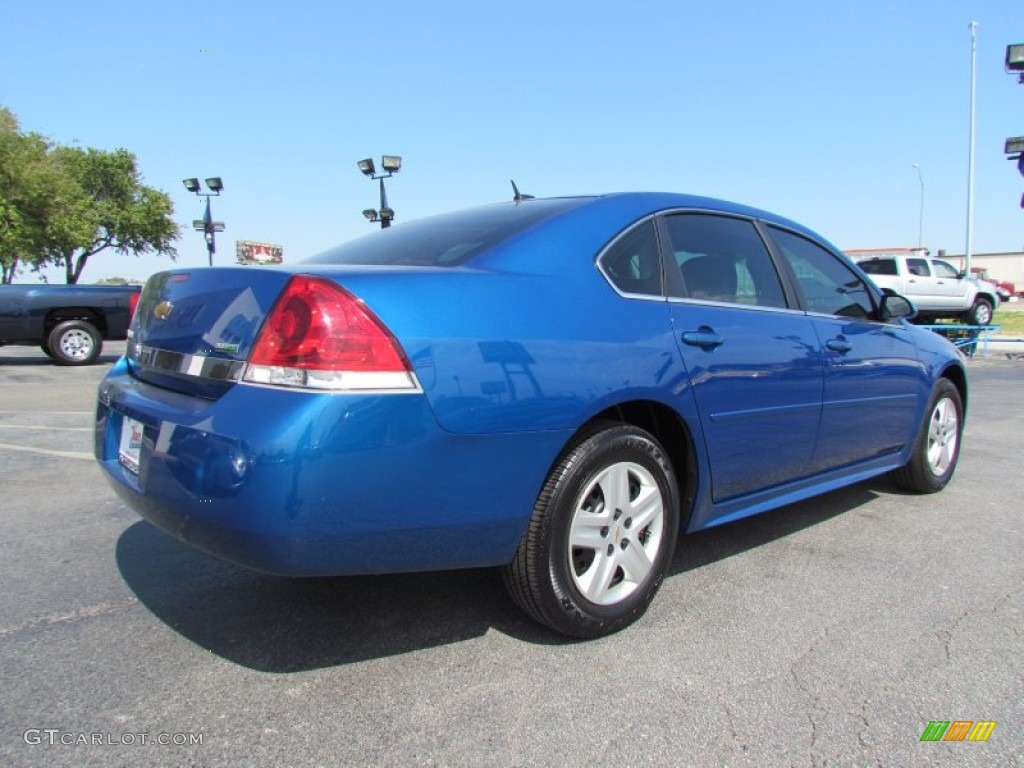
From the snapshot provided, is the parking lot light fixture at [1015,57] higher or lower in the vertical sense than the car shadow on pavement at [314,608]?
higher

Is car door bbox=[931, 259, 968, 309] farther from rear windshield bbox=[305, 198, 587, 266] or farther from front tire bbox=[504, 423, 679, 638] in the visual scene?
front tire bbox=[504, 423, 679, 638]

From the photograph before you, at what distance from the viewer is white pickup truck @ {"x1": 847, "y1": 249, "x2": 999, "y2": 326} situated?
1914cm

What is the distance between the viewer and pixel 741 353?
9.48 feet

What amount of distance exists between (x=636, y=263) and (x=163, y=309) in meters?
1.69

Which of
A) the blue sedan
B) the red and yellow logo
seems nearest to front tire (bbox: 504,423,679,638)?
the blue sedan

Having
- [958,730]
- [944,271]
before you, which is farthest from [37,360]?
[944,271]

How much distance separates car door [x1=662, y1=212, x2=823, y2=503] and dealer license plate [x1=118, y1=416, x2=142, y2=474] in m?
1.85

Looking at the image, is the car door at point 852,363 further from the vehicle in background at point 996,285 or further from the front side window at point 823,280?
the vehicle in background at point 996,285

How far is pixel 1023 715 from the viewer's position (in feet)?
6.76

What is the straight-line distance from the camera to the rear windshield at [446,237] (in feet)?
8.41

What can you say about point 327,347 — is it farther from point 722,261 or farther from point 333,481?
point 722,261

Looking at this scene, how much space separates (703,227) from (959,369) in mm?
2536

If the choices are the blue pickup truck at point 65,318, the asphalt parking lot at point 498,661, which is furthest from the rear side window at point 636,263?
the blue pickup truck at point 65,318

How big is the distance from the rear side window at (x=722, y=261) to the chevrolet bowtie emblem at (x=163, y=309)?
1836 millimetres
